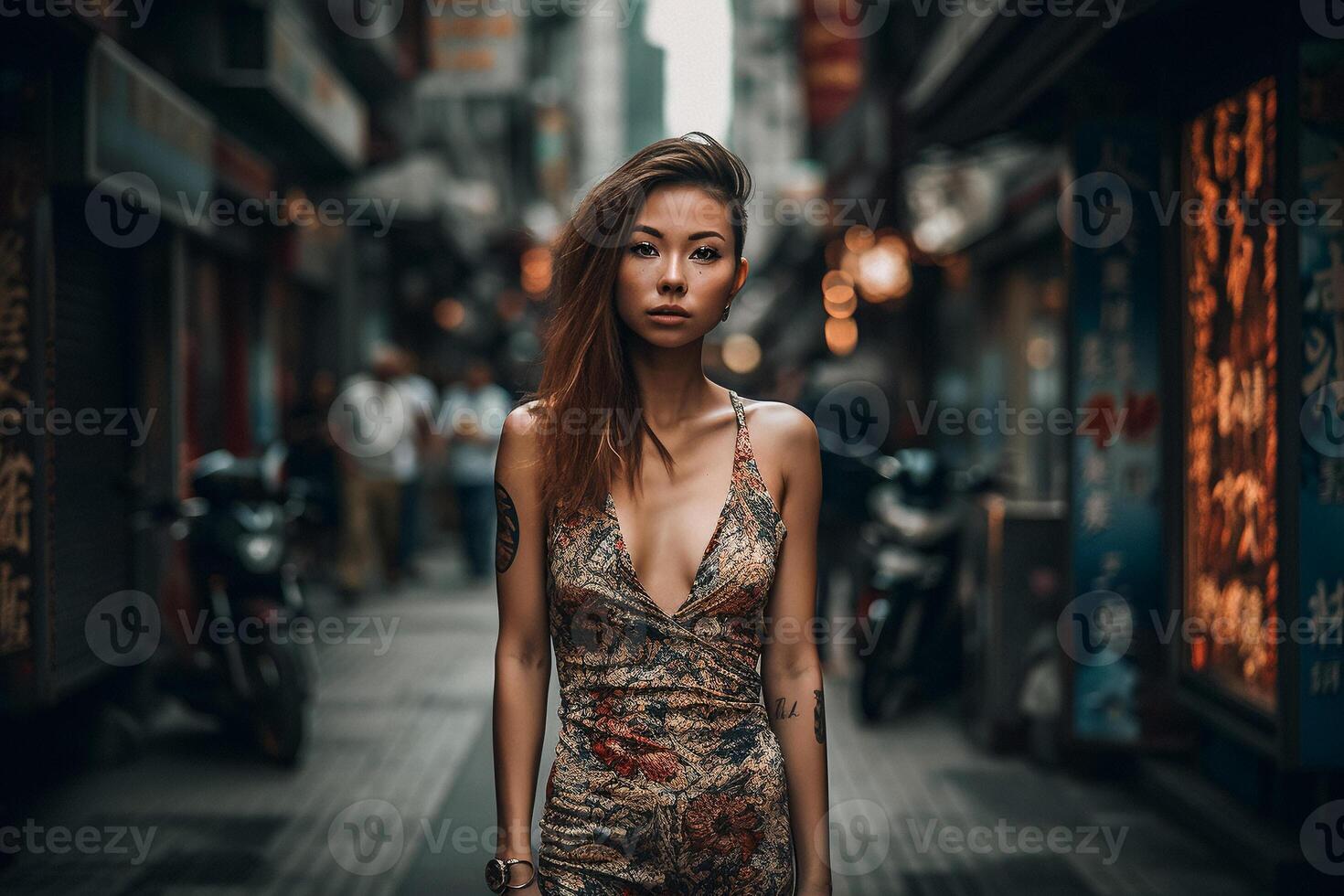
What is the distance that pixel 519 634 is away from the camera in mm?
2193

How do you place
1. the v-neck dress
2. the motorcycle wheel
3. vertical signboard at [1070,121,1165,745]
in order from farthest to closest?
the motorcycle wheel < vertical signboard at [1070,121,1165,745] < the v-neck dress

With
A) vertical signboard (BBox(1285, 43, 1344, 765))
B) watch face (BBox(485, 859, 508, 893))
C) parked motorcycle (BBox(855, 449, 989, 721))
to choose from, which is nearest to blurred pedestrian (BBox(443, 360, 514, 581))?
parked motorcycle (BBox(855, 449, 989, 721))

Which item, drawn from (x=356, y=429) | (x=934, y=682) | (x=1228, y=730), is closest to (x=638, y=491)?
(x=1228, y=730)

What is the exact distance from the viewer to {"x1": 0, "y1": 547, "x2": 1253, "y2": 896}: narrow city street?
16.7 ft

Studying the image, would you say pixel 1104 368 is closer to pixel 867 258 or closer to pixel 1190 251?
pixel 1190 251

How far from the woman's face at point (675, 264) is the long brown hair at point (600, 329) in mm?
23

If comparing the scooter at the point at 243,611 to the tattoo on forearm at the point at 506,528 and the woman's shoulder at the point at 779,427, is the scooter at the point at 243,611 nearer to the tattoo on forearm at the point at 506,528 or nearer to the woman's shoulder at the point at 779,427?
the tattoo on forearm at the point at 506,528

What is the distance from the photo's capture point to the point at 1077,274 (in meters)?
6.39

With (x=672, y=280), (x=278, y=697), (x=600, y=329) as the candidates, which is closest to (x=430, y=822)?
(x=278, y=697)

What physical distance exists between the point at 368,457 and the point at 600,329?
11061 millimetres

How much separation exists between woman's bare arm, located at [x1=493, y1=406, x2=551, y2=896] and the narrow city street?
9.99 feet

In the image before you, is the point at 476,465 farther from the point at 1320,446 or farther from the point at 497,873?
the point at 497,873

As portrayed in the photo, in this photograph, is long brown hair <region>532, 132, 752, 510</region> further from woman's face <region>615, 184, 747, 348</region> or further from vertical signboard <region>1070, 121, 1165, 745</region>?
vertical signboard <region>1070, 121, 1165, 745</region>

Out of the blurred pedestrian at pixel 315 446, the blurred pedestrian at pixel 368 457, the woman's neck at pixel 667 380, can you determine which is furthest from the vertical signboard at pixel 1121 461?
the blurred pedestrian at pixel 368 457
